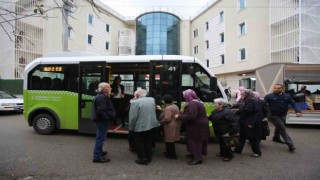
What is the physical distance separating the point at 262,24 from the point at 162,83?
20.3 m

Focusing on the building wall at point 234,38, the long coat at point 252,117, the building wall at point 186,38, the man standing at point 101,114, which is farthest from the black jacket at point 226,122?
the building wall at point 186,38

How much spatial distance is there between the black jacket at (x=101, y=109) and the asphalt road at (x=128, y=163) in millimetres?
1042

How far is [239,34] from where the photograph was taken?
27562 mm

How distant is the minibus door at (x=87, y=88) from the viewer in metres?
8.15

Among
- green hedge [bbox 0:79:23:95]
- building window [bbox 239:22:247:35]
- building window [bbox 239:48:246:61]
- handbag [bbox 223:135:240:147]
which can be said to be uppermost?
building window [bbox 239:22:247:35]

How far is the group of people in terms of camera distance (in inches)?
228

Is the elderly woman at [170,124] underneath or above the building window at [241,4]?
underneath

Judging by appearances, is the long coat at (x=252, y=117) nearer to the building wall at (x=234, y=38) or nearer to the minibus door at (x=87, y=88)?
the minibus door at (x=87, y=88)

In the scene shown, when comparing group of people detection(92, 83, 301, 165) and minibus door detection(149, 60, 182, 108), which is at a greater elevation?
minibus door detection(149, 60, 182, 108)

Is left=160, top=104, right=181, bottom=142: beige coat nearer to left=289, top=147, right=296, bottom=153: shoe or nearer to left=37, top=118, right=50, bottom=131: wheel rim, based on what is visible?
left=289, top=147, right=296, bottom=153: shoe

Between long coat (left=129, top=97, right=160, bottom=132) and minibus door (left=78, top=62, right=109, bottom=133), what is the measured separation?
2.65 meters

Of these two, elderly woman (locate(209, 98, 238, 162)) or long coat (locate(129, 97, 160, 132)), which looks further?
elderly woman (locate(209, 98, 238, 162))

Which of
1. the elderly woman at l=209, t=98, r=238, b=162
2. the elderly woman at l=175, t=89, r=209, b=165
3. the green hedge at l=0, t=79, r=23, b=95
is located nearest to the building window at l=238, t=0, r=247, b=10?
the green hedge at l=0, t=79, r=23, b=95

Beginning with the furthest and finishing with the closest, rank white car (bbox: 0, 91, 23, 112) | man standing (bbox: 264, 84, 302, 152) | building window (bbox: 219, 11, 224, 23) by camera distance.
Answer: building window (bbox: 219, 11, 224, 23) → white car (bbox: 0, 91, 23, 112) → man standing (bbox: 264, 84, 302, 152)
